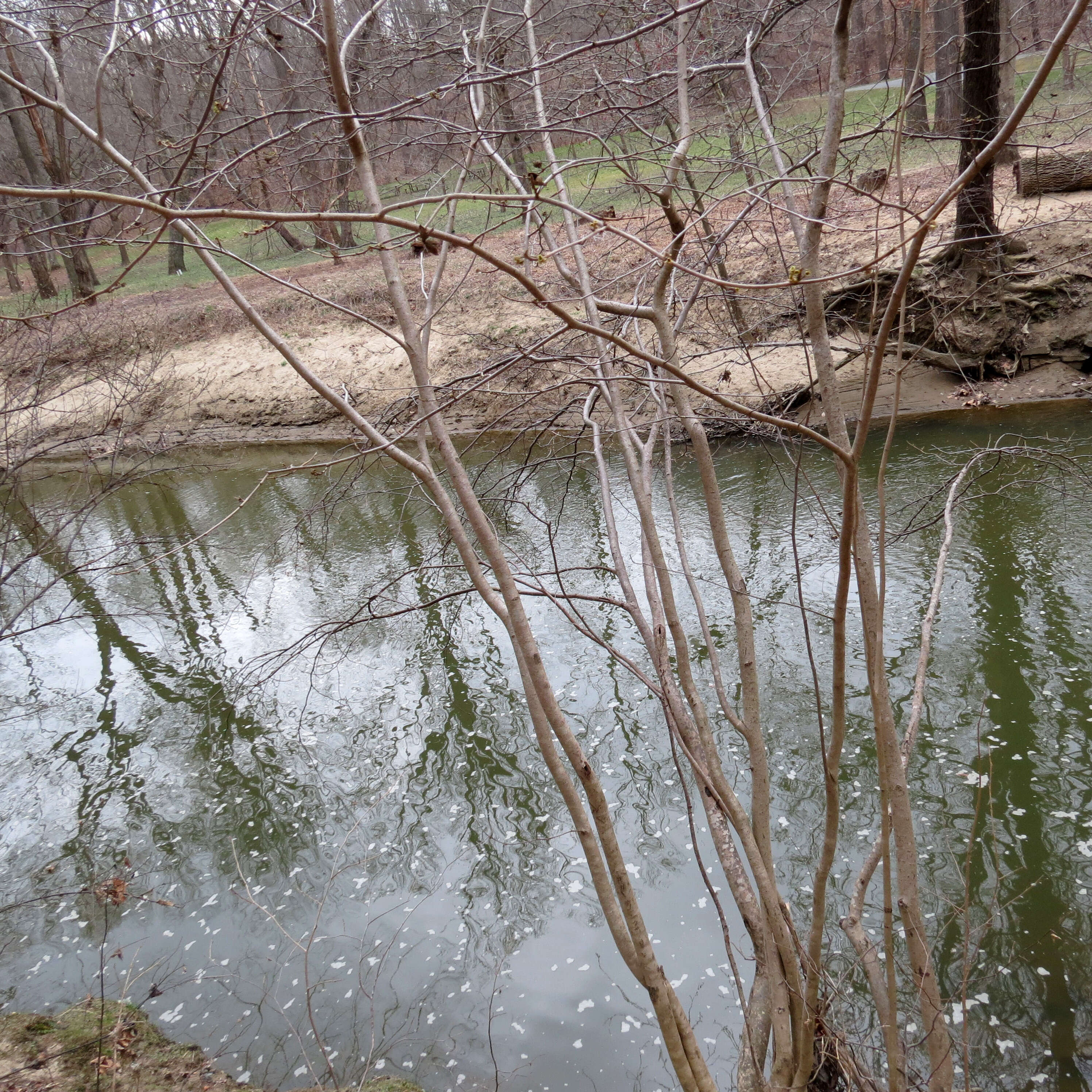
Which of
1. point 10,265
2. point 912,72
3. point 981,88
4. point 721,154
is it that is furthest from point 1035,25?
point 10,265

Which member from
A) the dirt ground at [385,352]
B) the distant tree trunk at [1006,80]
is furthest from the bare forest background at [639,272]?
the dirt ground at [385,352]

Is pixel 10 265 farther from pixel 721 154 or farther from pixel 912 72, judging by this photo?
pixel 912 72

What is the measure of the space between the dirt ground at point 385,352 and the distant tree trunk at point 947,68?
0.82m

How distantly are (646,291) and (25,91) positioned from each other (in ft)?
7.47

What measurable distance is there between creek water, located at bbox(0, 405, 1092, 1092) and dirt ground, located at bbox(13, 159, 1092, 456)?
212 cm

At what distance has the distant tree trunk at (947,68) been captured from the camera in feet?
15.9

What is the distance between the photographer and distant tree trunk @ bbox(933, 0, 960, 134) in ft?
15.9

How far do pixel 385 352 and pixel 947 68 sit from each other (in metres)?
10.6

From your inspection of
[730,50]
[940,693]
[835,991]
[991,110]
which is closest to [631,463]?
[835,991]

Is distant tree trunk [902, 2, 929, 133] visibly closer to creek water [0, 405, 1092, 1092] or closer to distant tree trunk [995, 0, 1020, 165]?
creek water [0, 405, 1092, 1092]

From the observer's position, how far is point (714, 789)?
2.74m

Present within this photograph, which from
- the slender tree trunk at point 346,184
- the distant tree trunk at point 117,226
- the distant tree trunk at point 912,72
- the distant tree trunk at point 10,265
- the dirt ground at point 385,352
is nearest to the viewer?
the distant tree trunk at point 117,226

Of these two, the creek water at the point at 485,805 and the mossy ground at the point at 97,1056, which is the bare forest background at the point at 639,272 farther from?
the mossy ground at the point at 97,1056

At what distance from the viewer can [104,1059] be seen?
13.2 feet
